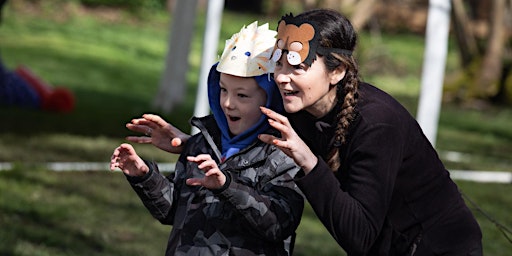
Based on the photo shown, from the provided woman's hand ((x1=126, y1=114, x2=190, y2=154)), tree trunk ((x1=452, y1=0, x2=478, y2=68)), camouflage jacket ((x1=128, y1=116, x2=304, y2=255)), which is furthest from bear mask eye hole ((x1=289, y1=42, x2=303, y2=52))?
tree trunk ((x1=452, y1=0, x2=478, y2=68))

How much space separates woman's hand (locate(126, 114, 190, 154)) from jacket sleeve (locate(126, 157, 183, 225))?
119 millimetres

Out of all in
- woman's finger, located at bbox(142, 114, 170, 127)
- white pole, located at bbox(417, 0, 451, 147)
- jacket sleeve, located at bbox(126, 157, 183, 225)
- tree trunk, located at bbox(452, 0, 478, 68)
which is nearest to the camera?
→ jacket sleeve, located at bbox(126, 157, 183, 225)

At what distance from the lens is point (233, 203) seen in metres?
3.39

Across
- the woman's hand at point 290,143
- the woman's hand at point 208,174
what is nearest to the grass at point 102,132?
the woman's hand at point 208,174

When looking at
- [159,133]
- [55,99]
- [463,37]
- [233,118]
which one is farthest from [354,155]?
[463,37]

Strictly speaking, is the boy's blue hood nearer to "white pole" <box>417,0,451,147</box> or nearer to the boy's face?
the boy's face

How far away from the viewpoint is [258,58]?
361 cm

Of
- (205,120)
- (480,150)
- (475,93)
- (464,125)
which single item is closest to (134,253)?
(205,120)

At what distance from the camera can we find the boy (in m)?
3.46

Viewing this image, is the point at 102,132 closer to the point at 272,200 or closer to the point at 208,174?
the point at 272,200

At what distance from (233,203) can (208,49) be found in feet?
19.8

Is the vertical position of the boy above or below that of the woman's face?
below

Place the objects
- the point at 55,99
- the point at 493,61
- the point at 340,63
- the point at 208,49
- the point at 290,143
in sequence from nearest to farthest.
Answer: the point at 290,143
the point at 340,63
the point at 208,49
the point at 55,99
the point at 493,61

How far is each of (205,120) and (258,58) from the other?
0.31m
